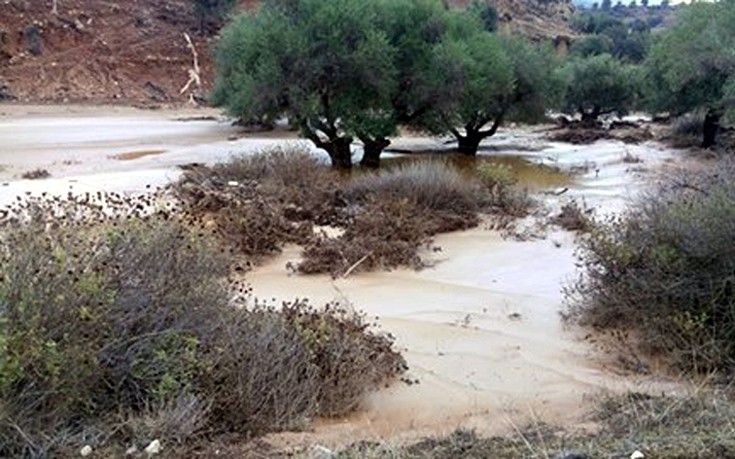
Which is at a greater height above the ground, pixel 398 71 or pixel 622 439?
pixel 398 71

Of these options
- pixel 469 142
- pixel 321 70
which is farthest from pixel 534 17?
pixel 321 70

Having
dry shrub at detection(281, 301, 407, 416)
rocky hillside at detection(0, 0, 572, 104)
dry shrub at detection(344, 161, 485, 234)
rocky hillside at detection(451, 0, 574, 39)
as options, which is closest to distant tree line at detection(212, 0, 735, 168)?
dry shrub at detection(344, 161, 485, 234)

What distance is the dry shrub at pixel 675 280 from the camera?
7454 mm

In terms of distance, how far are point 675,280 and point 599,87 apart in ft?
128

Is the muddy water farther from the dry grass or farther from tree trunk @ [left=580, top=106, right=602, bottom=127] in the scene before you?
the dry grass

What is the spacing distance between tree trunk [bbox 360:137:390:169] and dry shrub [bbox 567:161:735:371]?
16662mm

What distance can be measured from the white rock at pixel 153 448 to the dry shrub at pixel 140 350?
0.30 ft

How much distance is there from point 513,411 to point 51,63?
48571mm

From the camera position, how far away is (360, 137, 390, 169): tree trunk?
25422 mm

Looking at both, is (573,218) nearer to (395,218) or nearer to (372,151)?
(395,218)

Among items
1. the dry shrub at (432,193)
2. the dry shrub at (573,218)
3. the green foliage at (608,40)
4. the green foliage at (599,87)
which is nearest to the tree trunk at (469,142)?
the green foliage at (599,87)

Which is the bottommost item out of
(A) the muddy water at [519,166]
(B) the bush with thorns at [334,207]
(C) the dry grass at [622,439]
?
(A) the muddy water at [519,166]

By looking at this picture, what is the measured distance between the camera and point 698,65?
27.9 m

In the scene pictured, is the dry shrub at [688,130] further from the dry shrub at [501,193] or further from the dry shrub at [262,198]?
the dry shrub at [262,198]
